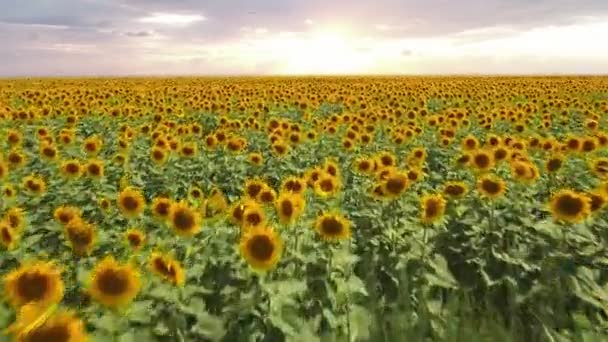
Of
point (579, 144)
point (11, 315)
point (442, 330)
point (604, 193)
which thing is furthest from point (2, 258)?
point (579, 144)

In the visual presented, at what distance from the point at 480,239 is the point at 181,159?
564 cm

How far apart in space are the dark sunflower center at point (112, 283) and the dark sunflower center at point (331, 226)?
1985 mm

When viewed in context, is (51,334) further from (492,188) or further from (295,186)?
(492,188)

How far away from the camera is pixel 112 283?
3.53 metres

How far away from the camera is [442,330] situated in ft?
13.8

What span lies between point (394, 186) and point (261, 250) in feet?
8.17

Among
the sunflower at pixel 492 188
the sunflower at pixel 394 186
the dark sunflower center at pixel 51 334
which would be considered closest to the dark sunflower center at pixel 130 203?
the sunflower at pixel 394 186

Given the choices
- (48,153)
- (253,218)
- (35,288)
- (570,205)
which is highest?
(35,288)

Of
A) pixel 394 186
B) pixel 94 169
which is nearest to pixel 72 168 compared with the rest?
pixel 94 169

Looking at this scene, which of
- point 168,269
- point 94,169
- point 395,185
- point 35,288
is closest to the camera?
point 35,288

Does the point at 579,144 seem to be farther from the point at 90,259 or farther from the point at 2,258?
the point at 2,258

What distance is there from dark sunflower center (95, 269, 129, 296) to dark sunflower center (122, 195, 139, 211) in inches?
92.5

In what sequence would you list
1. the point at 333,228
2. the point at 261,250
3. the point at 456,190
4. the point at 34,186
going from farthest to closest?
the point at 34,186
the point at 456,190
the point at 333,228
the point at 261,250

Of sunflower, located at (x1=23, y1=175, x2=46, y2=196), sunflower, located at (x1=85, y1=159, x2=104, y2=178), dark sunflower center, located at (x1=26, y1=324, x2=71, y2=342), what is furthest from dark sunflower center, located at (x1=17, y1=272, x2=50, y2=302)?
sunflower, located at (x1=85, y1=159, x2=104, y2=178)
